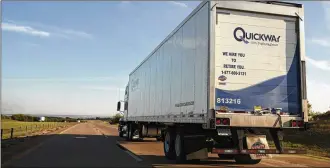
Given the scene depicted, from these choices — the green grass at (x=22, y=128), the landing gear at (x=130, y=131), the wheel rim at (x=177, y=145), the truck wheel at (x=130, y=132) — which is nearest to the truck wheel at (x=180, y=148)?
the wheel rim at (x=177, y=145)

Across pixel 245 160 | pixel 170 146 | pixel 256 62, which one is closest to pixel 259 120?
pixel 256 62

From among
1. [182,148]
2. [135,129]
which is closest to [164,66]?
[182,148]

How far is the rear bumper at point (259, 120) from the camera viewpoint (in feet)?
34.3

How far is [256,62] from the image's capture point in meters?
11.0

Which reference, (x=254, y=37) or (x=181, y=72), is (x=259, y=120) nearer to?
(x=254, y=37)

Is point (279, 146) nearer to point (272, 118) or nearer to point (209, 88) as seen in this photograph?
point (272, 118)

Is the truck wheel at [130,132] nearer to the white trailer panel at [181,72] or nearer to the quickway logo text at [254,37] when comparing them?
the white trailer panel at [181,72]

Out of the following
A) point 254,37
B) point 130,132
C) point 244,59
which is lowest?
point 130,132

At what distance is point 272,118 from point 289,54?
6.57 feet

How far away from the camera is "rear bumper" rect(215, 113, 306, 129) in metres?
10.4

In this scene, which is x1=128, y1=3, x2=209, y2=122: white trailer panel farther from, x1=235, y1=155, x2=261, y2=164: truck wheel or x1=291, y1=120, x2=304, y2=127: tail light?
x1=291, y1=120, x2=304, y2=127: tail light

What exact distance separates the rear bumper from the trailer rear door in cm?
22

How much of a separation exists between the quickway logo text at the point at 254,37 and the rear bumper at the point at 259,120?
213 centimetres

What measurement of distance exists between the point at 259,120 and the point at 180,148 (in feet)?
9.98
